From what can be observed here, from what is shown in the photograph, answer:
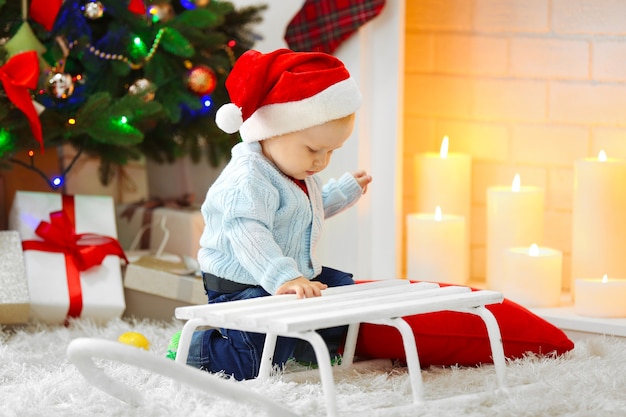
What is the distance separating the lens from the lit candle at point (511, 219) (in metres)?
2.16

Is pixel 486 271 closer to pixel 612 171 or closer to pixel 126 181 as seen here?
pixel 612 171

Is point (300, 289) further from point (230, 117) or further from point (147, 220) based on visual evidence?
point (147, 220)

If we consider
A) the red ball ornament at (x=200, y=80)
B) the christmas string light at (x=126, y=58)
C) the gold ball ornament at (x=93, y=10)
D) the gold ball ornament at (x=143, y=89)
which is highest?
the gold ball ornament at (x=93, y=10)

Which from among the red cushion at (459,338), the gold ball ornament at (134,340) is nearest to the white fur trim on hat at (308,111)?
the red cushion at (459,338)

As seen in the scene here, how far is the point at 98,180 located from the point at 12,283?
69 centimetres

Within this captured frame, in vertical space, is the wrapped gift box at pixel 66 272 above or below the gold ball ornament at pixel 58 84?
below

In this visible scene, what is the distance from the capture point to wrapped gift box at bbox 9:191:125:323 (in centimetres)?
206

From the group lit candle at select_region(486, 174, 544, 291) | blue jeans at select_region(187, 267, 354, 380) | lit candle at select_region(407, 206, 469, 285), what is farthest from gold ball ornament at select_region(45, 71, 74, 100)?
lit candle at select_region(486, 174, 544, 291)

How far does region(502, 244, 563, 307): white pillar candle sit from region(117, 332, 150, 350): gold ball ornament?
0.79 m

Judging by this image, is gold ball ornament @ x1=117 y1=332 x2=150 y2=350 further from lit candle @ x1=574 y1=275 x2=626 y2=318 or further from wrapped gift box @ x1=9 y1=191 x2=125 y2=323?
lit candle @ x1=574 y1=275 x2=626 y2=318

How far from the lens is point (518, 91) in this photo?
231 cm

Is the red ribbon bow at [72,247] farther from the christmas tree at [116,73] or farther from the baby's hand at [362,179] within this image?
the baby's hand at [362,179]

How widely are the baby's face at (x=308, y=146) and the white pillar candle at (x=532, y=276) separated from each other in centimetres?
59

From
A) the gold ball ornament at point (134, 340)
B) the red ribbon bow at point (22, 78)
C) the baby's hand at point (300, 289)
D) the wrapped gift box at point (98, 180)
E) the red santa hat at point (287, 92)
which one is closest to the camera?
the baby's hand at point (300, 289)
